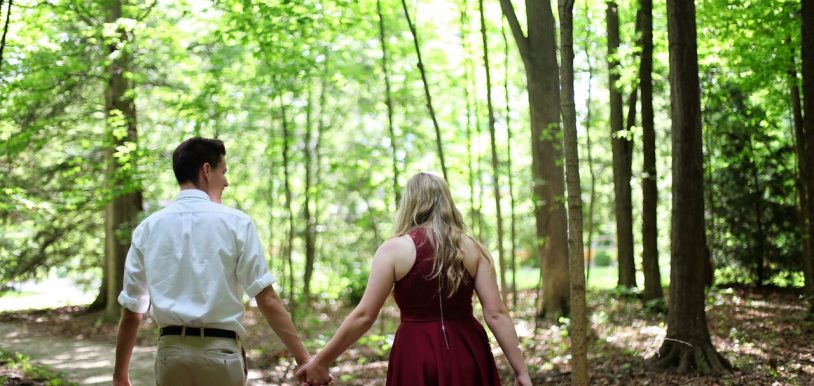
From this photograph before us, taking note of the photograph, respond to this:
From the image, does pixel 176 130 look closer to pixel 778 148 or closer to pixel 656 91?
pixel 656 91

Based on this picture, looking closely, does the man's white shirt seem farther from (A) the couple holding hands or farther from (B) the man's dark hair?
(B) the man's dark hair

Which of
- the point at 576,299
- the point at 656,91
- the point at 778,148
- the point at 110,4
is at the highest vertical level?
the point at 110,4

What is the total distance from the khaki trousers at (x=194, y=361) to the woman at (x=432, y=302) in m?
0.45

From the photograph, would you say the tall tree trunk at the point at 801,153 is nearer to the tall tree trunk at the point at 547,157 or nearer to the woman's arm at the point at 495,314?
the tall tree trunk at the point at 547,157

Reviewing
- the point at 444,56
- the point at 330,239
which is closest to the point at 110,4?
the point at 444,56

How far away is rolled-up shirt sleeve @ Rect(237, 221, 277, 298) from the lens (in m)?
3.38

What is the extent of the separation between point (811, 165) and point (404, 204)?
808cm

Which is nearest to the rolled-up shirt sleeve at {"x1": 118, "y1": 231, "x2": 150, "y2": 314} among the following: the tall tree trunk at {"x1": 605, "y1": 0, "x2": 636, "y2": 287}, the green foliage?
the tall tree trunk at {"x1": 605, "y1": 0, "x2": 636, "y2": 287}

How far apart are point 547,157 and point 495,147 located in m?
0.90

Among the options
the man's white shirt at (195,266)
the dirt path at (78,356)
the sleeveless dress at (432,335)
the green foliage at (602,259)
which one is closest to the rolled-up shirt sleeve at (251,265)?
the man's white shirt at (195,266)

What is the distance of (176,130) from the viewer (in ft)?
59.4

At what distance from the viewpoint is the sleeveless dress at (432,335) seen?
3.57 m

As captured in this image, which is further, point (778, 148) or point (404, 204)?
point (778, 148)

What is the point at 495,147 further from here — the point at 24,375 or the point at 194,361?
the point at 194,361
